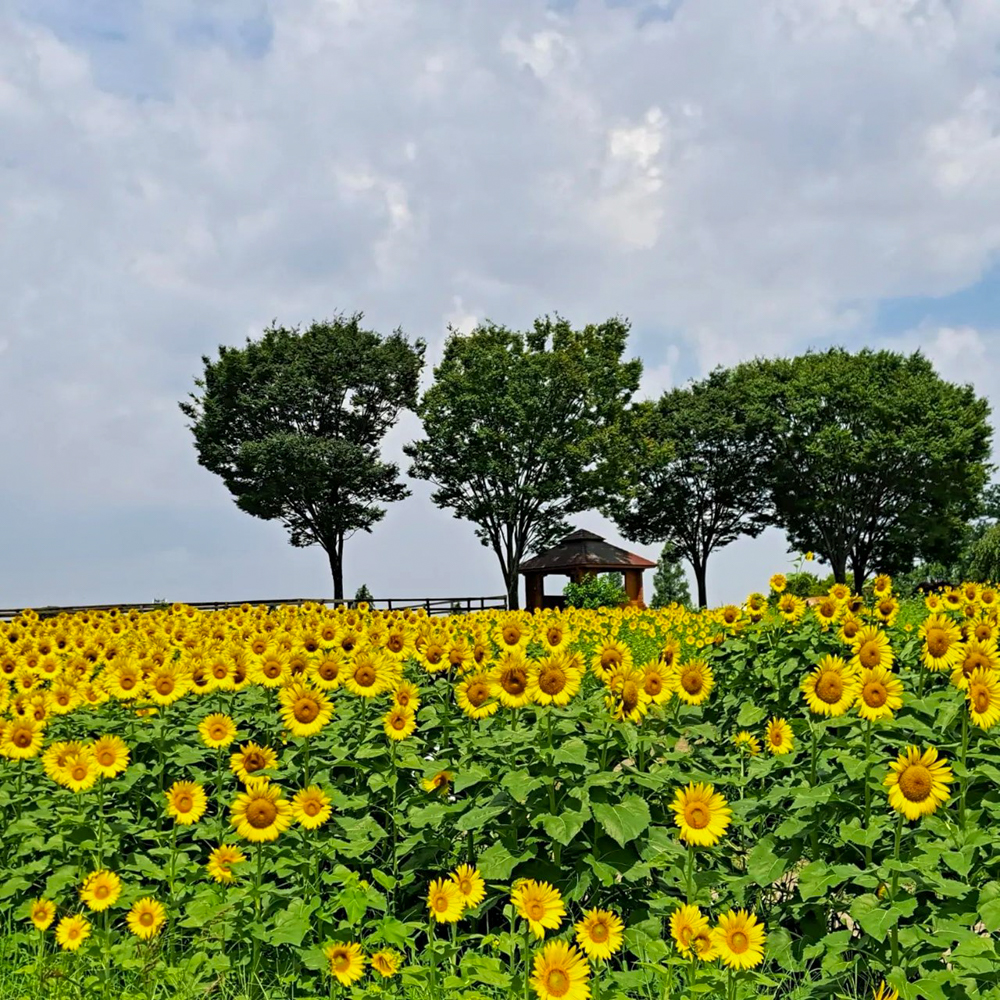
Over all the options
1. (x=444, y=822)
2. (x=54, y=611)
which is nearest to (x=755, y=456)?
(x=54, y=611)

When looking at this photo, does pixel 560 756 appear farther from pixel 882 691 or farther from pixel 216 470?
pixel 216 470

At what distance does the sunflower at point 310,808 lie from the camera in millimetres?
4219

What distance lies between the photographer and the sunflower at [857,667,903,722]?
4.03 m

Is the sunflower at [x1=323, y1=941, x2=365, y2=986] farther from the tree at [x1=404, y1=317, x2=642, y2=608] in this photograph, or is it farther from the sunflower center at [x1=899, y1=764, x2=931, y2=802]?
the tree at [x1=404, y1=317, x2=642, y2=608]

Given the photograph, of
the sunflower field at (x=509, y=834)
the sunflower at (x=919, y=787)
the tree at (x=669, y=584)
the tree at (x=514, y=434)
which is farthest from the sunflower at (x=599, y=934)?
the tree at (x=669, y=584)

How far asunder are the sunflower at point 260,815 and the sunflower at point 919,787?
2600 mm

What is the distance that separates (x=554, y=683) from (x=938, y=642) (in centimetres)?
205

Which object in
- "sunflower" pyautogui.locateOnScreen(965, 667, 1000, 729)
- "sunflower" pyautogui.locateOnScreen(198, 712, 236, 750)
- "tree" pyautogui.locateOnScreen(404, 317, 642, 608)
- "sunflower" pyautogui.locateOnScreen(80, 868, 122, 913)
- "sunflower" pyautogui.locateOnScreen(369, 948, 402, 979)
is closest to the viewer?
"sunflower" pyautogui.locateOnScreen(369, 948, 402, 979)

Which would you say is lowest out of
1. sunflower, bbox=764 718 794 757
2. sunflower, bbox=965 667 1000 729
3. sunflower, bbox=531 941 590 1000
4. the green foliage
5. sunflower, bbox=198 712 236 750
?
sunflower, bbox=531 941 590 1000

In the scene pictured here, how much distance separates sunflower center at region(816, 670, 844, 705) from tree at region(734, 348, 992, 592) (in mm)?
34018

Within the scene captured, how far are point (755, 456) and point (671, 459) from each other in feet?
12.3

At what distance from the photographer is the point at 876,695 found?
4.03m

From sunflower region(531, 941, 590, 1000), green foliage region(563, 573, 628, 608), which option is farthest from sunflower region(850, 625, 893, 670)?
green foliage region(563, 573, 628, 608)

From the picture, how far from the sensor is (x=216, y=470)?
3784cm
